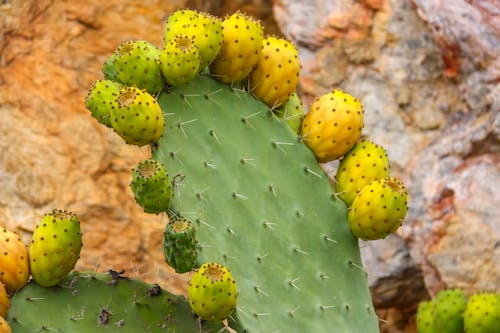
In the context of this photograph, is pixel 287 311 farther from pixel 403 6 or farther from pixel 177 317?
pixel 403 6

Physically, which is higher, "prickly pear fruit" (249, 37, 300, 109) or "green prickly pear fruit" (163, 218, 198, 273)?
"prickly pear fruit" (249, 37, 300, 109)

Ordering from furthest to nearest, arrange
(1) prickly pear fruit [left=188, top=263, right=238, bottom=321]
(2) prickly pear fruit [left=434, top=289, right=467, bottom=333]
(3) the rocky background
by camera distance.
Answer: (3) the rocky background
(2) prickly pear fruit [left=434, top=289, right=467, bottom=333]
(1) prickly pear fruit [left=188, top=263, right=238, bottom=321]

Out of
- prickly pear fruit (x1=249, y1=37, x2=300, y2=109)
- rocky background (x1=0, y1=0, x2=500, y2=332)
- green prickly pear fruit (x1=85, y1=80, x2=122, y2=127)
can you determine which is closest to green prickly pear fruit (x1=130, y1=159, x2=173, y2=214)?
green prickly pear fruit (x1=85, y1=80, x2=122, y2=127)

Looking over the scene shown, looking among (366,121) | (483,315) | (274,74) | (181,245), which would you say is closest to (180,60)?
(274,74)

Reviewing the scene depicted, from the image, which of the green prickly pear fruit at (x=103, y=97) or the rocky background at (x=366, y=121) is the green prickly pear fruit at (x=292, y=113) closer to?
the green prickly pear fruit at (x=103, y=97)

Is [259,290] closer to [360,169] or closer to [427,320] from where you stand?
[360,169]

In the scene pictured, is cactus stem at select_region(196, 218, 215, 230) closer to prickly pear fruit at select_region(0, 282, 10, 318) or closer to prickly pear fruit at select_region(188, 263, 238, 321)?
prickly pear fruit at select_region(188, 263, 238, 321)

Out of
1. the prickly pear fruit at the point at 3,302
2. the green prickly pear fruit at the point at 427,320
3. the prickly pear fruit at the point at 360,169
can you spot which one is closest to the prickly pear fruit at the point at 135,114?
the prickly pear fruit at the point at 3,302
